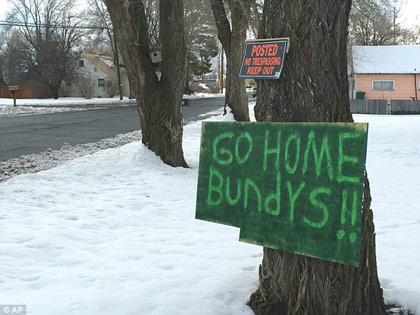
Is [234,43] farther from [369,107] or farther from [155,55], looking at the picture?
[369,107]

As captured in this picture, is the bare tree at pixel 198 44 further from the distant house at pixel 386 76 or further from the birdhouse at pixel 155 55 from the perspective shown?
the birdhouse at pixel 155 55

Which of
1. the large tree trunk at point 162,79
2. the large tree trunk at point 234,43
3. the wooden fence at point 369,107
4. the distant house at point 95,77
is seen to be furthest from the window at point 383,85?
the distant house at point 95,77

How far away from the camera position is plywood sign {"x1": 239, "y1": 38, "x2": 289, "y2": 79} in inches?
110

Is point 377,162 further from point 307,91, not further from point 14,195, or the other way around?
point 307,91

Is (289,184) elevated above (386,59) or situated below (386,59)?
below

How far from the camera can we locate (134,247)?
454 cm

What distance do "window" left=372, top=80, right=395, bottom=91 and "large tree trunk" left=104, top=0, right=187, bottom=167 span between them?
27.5 metres

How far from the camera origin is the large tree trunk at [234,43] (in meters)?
16.3

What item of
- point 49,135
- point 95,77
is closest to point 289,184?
point 49,135

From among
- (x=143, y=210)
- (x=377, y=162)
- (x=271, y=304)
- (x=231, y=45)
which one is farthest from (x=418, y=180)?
(x=231, y=45)

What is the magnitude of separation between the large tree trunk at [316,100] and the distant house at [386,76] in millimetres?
31896

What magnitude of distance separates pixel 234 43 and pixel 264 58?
46.9ft

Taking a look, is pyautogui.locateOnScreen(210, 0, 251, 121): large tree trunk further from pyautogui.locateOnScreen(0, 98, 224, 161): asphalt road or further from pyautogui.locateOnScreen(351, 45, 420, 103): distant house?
pyautogui.locateOnScreen(351, 45, 420, 103): distant house

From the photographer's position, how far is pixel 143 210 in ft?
19.8
